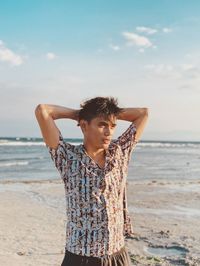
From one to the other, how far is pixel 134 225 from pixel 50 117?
7.51m

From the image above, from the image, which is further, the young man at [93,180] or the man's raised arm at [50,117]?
the man's raised arm at [50,117]

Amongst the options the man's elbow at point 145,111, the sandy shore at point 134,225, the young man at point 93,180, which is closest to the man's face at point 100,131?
the young man at point 93,180

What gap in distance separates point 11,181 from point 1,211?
7.72 m

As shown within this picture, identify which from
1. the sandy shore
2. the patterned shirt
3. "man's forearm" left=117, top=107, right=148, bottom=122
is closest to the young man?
the patterned shirt

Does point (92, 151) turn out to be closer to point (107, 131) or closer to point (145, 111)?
point (107, 131)

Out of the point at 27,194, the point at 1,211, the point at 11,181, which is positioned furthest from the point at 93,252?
the point at 11,181

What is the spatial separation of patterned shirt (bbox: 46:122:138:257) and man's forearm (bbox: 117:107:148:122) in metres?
0.33

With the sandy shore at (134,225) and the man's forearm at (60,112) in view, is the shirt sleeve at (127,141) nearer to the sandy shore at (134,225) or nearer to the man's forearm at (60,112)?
the man's forearm at (60,112)

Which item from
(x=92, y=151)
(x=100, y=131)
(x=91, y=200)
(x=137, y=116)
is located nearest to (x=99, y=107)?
(x=100, y=131)

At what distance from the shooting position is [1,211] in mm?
11906

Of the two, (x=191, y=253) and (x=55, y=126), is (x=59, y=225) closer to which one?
(x=191, y=253)

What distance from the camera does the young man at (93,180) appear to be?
280 cm

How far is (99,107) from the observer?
9.46 feet

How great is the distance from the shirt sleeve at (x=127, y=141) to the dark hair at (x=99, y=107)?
0.21m
